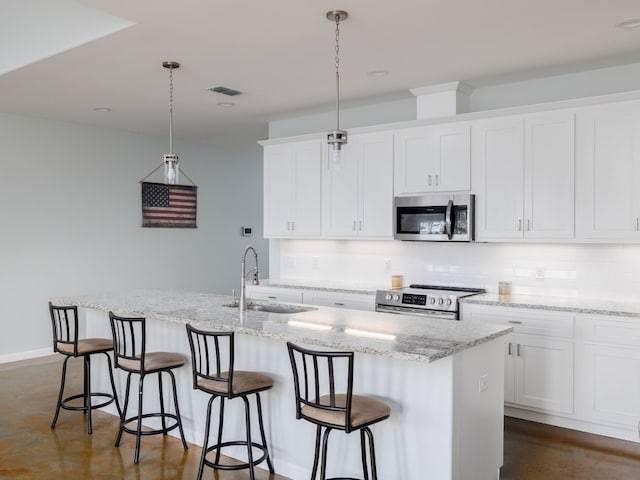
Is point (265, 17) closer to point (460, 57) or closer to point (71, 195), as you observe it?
point (460, 57)

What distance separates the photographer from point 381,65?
4.30m

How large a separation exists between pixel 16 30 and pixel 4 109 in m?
1.70

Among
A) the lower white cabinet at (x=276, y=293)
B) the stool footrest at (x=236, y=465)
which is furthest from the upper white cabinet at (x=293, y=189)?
the stool footrest at (x=236, y=465)

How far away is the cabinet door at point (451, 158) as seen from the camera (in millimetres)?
4836

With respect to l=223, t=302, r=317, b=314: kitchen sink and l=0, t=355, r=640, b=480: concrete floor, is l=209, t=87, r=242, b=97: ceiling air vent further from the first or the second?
l=0, t=355, r=640, b=480: concrete floor

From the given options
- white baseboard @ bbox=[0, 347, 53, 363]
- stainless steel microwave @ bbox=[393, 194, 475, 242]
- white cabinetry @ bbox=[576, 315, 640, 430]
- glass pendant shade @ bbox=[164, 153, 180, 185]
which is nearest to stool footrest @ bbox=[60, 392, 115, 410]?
glass pendant shade @ bbox=[164, 153, 180, 185]

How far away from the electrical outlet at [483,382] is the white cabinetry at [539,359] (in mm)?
1428

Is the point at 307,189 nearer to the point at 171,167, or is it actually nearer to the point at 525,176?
the point at 171,167

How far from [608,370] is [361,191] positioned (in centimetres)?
272

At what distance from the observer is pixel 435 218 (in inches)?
197

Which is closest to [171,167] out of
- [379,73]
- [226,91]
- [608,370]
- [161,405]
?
[226,91]

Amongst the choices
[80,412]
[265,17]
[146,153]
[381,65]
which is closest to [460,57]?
[381,65]

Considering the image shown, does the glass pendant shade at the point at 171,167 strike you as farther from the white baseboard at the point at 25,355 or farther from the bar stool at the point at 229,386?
the white baseboard at the point at 25,355

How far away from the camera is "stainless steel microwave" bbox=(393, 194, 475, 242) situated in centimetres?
482
